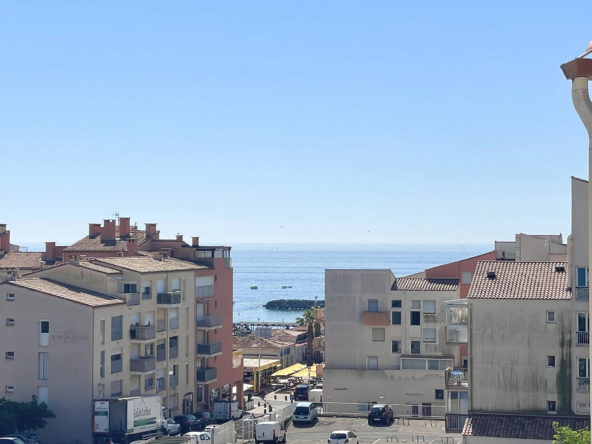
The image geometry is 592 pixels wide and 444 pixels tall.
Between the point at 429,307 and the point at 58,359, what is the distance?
88.3ft

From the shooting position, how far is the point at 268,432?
5303 centimetres

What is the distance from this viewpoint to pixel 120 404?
54.6 metres

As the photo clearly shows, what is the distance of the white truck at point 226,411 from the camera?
64938 mm

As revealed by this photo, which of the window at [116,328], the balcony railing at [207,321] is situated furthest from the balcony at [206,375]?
the window at [116,328]

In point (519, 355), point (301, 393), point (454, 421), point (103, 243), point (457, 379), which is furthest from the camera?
point (103, 243)

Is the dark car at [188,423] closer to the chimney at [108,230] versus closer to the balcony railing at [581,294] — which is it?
the chimney at [108,230]

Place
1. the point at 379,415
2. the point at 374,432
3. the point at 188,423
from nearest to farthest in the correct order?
1. the point at 374,432
2. the point at 379,415
3. the point at 188,423

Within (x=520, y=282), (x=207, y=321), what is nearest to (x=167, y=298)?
(x=207, y=321)

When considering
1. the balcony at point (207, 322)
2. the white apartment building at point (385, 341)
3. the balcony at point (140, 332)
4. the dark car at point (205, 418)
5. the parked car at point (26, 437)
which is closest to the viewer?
the parked car at point (26, 437)

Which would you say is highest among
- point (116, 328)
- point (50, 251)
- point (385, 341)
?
point (50, 251)

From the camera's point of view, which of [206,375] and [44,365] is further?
[206,375]

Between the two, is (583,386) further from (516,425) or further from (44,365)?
(44,365)

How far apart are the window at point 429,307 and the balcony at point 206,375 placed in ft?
51.1

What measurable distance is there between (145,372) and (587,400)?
27.3 meters
